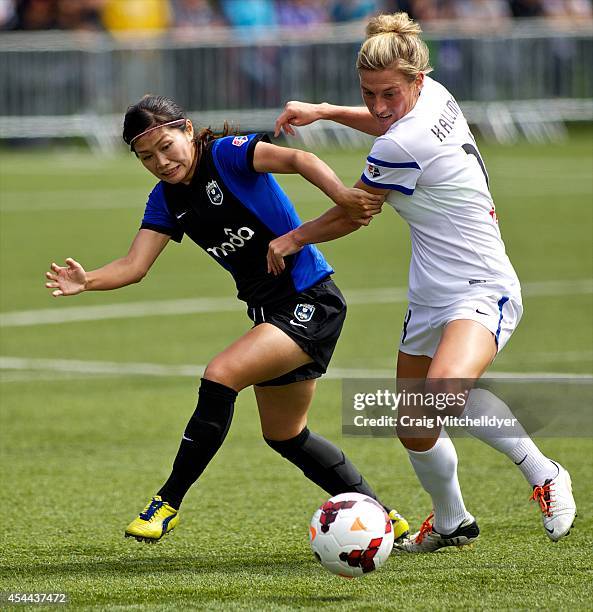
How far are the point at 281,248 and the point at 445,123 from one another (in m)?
0.85

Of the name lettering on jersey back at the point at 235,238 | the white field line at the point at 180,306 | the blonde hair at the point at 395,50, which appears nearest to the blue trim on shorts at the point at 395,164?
the blonde hair at the point at 395,50

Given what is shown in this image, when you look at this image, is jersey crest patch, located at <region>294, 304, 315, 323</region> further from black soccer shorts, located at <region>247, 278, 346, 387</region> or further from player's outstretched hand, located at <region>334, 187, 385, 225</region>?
player's outstretched hand, located at <region>334, 187, 385, 225</region>

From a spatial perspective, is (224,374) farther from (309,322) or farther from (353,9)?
(353,9)

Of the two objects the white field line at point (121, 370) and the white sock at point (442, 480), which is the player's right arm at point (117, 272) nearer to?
the white sock at point (442, 480)

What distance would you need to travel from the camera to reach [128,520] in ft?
23.2

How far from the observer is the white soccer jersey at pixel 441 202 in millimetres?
5926

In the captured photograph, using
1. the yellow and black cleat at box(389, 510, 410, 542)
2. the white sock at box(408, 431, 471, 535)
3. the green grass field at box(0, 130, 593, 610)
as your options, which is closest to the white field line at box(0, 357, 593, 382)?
the green grass field at box(0, 130, 593, 610)

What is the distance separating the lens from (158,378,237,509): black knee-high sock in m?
6.09

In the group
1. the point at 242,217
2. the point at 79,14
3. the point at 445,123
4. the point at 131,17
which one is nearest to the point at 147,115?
the point at 242,217

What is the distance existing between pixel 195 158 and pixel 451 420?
1.60 metres

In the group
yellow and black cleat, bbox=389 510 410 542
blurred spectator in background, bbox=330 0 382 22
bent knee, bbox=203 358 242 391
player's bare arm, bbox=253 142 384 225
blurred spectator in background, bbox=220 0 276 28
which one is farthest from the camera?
blurred spectator in background, bbox=330 0 382 22

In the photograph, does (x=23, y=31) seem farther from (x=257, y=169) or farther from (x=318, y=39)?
(x=257, y=169)

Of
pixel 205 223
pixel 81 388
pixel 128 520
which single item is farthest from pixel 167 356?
pixel 205 223

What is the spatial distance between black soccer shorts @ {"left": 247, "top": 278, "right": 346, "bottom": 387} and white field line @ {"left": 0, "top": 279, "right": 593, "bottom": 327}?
672cm
